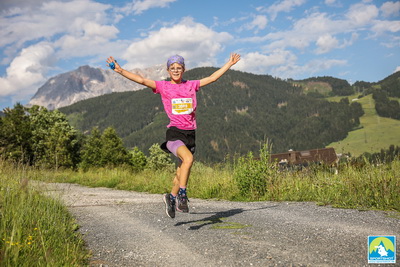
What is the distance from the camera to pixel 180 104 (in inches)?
219

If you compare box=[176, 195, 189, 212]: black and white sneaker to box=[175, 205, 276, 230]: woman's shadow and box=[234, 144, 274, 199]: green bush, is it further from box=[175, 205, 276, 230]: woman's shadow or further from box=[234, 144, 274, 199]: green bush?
box=[234, 144, 274, 199]: green bush

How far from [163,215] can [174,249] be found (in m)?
2.46

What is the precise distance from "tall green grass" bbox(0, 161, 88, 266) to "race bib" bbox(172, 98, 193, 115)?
240 centimetres

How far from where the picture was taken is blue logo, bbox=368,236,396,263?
10.7 ft

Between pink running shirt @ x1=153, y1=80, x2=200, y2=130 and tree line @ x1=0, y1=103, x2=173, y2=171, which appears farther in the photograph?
tree line @ x1=0, y1=103, x2=173, y2=171

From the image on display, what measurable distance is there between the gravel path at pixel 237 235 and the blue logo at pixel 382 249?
8 cm

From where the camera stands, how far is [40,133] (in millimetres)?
45500

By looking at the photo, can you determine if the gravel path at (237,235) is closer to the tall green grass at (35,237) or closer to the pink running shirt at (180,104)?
the tall green grass at (35,237)

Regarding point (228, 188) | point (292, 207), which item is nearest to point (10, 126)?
point (228, 188)

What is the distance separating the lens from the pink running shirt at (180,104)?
5535 mm

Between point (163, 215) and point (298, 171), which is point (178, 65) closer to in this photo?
point (163, 215)

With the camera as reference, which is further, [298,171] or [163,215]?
[298,171]

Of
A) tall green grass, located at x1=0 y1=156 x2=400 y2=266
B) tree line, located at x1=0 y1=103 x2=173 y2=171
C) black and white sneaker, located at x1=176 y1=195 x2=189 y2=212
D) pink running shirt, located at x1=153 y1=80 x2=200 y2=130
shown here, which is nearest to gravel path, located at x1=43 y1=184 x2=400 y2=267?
black and white sneaker, located at x1=176 y1=195 x2=189 y2=212

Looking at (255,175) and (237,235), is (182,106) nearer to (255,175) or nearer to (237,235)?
(237,235)
